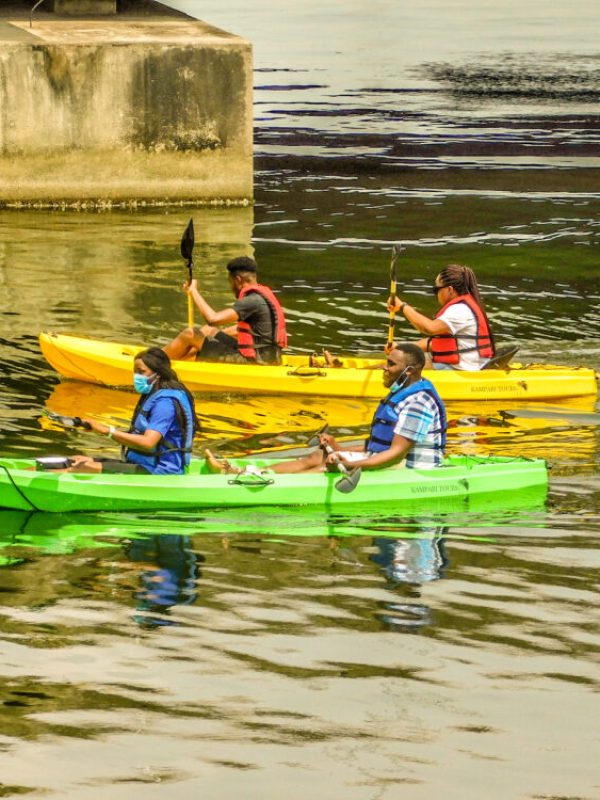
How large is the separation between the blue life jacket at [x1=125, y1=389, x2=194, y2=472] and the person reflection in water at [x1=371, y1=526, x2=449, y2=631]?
1.48 m

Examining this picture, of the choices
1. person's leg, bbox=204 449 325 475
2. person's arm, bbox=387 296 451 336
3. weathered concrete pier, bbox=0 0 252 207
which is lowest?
person's leg, bbox=204 449 325 475

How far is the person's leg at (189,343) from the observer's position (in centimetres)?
1474

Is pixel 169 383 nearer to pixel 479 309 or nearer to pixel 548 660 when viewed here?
pixel 548 660

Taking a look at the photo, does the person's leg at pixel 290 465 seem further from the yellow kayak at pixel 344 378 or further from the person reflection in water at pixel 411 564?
the yellow kayak at pixel 344 378

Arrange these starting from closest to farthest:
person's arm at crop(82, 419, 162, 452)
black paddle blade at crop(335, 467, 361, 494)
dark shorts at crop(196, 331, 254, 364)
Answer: person's arm at crop(82, 419, 162, 452)
black paddle blade at crop(335, 467, 361, 494)
dark shorts at crop(196, 331, 254, 364)

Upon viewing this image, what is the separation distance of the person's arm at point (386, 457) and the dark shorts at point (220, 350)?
12.7ft

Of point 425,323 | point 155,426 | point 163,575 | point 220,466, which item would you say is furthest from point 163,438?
point 425,323

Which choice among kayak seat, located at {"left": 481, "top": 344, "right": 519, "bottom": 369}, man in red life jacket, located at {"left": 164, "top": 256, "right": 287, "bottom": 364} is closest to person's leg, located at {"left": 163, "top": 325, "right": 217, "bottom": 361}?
man in red life jacket, located at {"left": 164, "top": 256, "right": 287, "bottom": 364}

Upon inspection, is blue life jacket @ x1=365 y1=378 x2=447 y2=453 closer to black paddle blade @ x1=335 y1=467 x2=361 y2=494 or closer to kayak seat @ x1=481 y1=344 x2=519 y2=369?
black paddle blade @ x1=335 y1=467 x2=361 y2=494

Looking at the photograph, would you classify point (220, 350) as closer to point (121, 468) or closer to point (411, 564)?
point (121, 468)

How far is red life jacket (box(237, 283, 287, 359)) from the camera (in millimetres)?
14195

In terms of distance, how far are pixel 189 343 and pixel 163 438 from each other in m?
4.27

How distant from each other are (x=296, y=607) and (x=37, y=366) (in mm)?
7208

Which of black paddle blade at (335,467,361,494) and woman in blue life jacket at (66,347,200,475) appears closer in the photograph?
woman in blue life jacket at (66,347,200,475)
